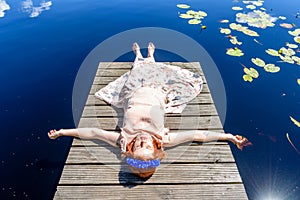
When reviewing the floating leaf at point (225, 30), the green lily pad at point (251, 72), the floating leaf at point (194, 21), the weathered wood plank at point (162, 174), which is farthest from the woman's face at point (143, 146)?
the floating leaf at point (194, 21)

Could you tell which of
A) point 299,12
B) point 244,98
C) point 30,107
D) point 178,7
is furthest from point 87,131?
point 299,12

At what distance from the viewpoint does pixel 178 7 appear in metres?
5.58

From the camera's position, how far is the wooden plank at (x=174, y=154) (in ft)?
6.49

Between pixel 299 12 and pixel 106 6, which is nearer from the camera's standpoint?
pixel 299 12

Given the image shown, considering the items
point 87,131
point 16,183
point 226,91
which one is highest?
point 87,131

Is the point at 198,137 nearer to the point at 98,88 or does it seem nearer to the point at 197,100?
the point at 197,100

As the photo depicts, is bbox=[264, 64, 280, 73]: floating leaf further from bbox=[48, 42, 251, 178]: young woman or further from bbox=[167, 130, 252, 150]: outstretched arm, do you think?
bbox=[167, 130, 252, 150]: outstretched arm

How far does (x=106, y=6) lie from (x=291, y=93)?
4.41 m

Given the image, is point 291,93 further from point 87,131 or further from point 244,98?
point 87,131

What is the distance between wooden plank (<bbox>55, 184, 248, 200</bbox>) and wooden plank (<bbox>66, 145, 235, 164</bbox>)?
23 cm

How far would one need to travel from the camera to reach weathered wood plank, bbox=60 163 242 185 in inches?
72.1

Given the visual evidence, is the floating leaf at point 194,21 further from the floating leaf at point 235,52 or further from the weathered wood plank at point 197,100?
the weathered wood plank at point 197,100

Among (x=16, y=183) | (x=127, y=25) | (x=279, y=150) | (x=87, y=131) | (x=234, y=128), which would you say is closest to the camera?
(x=87, y=131)

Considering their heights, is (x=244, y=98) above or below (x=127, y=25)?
below
